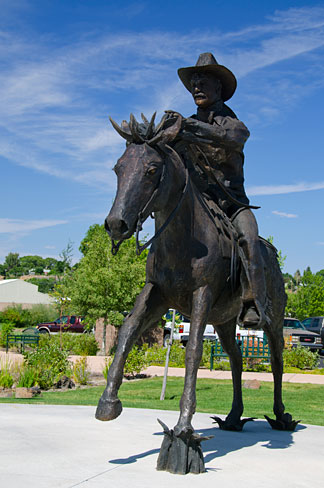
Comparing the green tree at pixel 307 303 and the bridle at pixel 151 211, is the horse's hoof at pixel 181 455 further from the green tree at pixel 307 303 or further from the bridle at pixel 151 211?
the green tree at pixel 307 303

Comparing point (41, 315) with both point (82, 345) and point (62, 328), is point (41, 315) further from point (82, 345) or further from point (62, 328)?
point (82, 345)

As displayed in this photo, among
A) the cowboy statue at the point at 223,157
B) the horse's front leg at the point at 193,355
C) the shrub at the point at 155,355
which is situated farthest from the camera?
the shrub at the point at 155,355

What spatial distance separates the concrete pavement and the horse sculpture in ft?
1.22

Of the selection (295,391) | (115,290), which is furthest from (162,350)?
(295,391)

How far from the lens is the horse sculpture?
175 inches

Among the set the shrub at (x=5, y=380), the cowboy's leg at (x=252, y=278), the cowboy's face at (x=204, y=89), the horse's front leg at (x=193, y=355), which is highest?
the cowboy's face at (x=204, y=89)

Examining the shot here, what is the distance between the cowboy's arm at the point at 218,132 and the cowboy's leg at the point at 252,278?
812 mm

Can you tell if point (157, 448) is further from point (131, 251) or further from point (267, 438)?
point (131, 251)

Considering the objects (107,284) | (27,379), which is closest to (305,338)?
(107,284)

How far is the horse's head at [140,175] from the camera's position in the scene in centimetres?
424

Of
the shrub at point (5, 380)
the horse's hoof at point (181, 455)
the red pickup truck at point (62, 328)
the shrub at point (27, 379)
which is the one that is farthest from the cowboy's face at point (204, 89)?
the red pickup truck at point (62, 328)

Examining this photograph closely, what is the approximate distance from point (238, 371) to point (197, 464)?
262 cm

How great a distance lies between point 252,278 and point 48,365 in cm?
1088

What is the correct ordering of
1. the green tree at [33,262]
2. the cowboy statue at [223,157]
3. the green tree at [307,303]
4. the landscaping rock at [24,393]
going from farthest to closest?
the green tree at [33,262], the green tree at [307,303], the landscaping rock at [24,393], the cowboy statue at [223,157]
